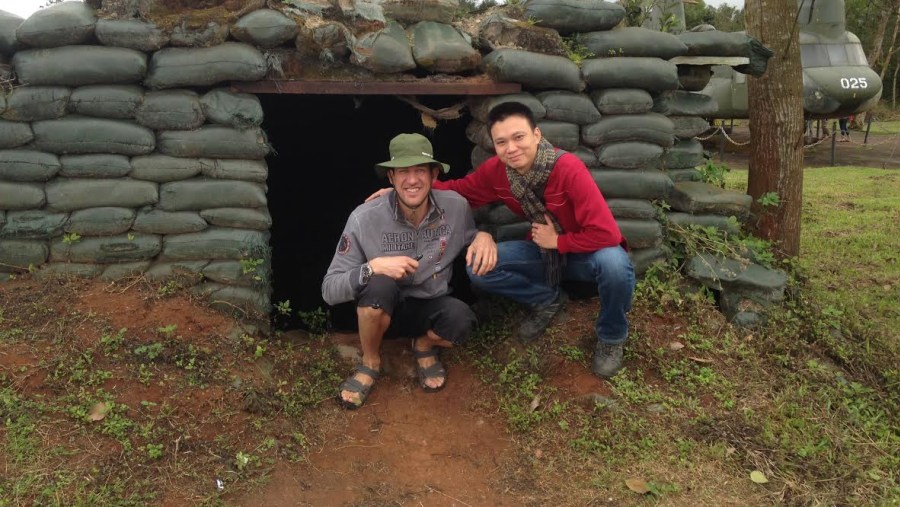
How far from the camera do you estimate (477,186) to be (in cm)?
368

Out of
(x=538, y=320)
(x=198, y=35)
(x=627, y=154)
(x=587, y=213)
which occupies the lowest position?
(x=538, y=320)

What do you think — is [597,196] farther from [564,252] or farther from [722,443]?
[722,443]

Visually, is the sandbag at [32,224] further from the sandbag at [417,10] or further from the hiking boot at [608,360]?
the hiking boot at [608,360]

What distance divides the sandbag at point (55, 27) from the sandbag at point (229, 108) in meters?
0.67

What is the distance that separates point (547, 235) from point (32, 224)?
2774mm

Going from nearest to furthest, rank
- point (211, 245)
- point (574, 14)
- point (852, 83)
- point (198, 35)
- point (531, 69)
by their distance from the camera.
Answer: point (198, 35), point (211, 245), point (531, 69), point (574, 14), point (852, 83)

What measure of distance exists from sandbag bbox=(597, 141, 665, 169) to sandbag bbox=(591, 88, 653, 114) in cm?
20

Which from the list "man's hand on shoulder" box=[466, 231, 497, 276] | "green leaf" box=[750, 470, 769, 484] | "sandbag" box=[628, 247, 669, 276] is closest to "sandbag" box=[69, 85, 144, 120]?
"man's hand on shoulder" box=[466, 231, 497, 276]

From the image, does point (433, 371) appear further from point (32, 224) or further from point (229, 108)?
point (32, 224)

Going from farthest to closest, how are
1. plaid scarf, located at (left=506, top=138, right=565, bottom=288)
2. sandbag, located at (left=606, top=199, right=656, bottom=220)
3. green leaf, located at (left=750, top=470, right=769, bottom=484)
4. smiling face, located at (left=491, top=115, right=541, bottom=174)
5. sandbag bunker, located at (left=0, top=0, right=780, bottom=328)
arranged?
sandbag, located at (left=606, top=199, right=656, bottom=220) < sandbag bunker, located at (left=0, top=0, right=780, bottom=328) < plaid scarf, located at (left=506, top=138, right=565, bottom=288) < smiling face, located at (left=491, top=115, right=541, bottom=174) < green leaf, located at (left=750, top=470, right=769, bottom=484)

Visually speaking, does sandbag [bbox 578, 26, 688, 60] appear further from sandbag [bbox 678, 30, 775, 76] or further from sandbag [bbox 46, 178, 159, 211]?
sandbag [bbox 46, 178, 159, 211]

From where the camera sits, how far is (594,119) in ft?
12.8

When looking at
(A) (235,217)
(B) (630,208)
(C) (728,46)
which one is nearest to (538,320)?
(B) (630,208)

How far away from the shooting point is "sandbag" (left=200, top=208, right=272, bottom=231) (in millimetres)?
3629
